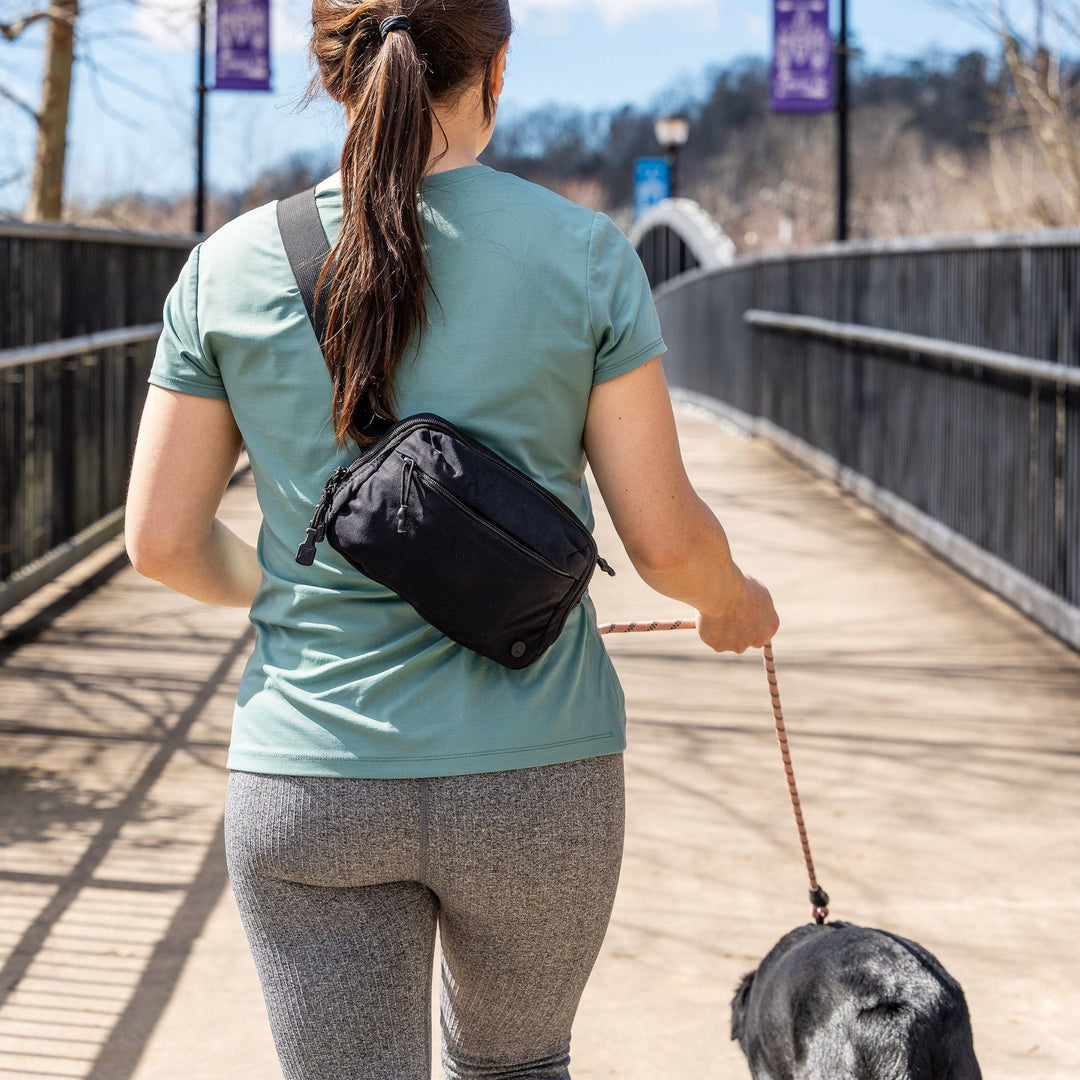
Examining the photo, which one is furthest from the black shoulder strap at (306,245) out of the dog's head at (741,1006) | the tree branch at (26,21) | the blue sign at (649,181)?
the blue sign at (649,181)

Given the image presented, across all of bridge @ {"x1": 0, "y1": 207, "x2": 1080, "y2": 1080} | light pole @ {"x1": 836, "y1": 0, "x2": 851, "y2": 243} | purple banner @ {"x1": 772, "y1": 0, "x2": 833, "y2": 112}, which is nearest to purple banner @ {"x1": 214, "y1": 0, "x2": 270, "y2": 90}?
purple banner @ {"x1": 772, "y1": 0, "x2": 833, "y2": 112}

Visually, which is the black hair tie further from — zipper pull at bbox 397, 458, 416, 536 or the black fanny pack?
zipper pull at bbox 397, 458, 416, 536

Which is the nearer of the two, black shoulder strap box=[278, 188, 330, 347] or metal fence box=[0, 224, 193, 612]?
black shoulder strap box=[278, 188, 330, 347]

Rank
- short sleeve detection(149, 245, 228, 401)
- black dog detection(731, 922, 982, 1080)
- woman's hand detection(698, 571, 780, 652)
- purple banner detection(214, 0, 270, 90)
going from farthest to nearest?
purple banner detection(214, 0, 270, 90), black dog detection(731, 922, 982, 1080), woman's hand detection(698, 571, 780, 652), short sleeve detection(149, 245, 228, 401)

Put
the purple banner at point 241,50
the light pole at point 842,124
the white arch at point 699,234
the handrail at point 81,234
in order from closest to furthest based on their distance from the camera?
1. the handrail at point 81,234
2. the light pole at point 842,124
3. the purple banner at point 241,50
4. the white arch at point 699,234

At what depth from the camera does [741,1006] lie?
2660 millimetres

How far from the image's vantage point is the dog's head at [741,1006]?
2.64m

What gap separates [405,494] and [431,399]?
110 mm

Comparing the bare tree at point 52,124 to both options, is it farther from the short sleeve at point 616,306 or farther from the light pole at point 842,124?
the short sleeve at point 616,306

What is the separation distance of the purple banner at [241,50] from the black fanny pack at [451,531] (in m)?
18.9

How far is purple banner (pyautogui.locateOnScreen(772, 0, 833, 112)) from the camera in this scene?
17.0m

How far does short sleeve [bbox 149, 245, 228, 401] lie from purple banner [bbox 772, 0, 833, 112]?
16.3 m

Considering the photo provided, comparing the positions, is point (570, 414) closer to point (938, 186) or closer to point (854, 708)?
point (854, 708)

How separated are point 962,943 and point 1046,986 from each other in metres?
0.26
